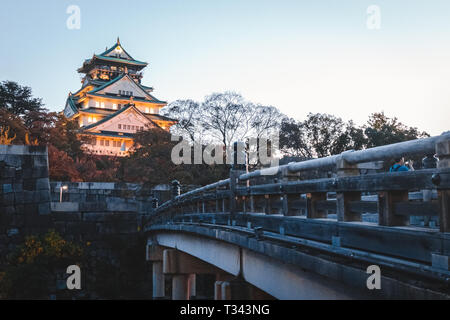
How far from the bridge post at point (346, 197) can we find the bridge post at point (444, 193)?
50.2 inches

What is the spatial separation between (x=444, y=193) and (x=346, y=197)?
136cm

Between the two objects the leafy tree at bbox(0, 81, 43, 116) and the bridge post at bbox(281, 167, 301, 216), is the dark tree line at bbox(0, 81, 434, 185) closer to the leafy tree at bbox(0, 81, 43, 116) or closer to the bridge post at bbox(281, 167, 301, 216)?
the leafy tree at bbox(0, 81, 43, 116)

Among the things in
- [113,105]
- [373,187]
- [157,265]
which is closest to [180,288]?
[157,265]

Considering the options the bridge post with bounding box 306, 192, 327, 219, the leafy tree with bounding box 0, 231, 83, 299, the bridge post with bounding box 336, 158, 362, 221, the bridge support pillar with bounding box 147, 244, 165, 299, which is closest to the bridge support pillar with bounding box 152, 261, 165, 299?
the bridge support pillar with bounding box 147, 244, 165, 299

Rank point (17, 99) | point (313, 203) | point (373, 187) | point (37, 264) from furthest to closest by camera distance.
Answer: point (17, 99) → point (37, 264) → point (313, 203) → point (373, 187)

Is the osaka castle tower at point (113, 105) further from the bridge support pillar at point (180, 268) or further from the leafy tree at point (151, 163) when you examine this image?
the bridge support pillar at point (180, 268)

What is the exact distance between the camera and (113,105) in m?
60.6

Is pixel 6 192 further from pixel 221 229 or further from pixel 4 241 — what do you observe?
pixel 221 229

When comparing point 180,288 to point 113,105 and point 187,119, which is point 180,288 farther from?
point 113,105

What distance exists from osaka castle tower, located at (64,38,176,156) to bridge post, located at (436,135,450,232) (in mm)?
39824

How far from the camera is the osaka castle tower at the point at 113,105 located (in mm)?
51969

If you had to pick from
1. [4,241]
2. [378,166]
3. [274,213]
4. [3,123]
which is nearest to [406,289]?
[378,166]

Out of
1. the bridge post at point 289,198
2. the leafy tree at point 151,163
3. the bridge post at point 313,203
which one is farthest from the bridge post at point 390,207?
the leafy tree at point 151,163

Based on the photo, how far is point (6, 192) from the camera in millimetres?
20312
